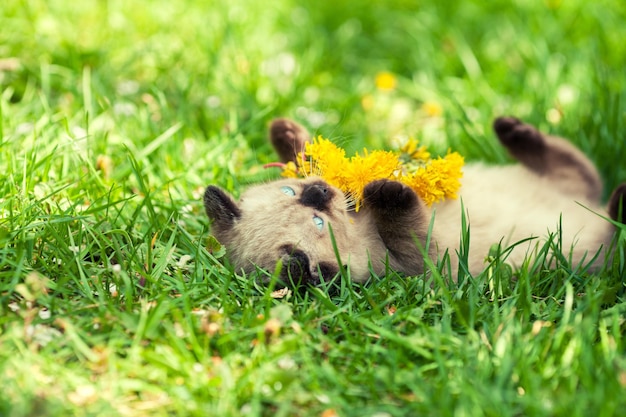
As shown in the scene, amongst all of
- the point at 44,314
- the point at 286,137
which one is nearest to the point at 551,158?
the point at 286,137

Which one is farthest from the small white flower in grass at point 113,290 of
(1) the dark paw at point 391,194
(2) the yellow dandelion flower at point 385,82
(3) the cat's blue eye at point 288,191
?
(2) the yellow dandelion flower at point 385,82

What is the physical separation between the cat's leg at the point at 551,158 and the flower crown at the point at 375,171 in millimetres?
858

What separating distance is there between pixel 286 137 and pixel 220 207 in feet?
2.59

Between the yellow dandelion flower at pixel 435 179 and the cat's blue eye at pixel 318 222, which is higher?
the yellow dandelion flower at pixel 435 179

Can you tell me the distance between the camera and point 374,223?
3.29 meters

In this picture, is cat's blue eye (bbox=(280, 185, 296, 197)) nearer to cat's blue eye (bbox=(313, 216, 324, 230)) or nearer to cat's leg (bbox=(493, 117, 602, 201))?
cat's blue eye (bbox=(313, 216, 324, 230))

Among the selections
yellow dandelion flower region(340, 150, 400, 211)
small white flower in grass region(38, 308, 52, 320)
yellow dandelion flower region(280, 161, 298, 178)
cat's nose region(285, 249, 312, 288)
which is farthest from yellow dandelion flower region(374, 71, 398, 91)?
small white flower in grass region(38, 308, 52, 320)

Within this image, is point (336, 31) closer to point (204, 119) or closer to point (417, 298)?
point (204, 119)

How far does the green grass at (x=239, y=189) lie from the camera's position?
2.28 metres

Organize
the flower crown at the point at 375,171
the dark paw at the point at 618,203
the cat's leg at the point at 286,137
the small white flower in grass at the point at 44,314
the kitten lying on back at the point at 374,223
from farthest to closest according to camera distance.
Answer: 1. the cat's leg at the point at 286,137
2. the dark paw at the point at 618,203
3. the flower crown at the point at 375,171
4. the kitten lying on back at the point at 374,223
5. the small white flower in grass at the point at 44,314

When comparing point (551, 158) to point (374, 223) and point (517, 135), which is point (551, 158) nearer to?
point (517, 135)

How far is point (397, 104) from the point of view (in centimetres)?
543

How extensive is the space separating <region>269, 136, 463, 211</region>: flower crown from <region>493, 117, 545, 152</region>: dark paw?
838 millimetres

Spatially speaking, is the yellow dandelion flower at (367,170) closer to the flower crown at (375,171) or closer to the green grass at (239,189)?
the flower crown at (375,171)
